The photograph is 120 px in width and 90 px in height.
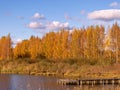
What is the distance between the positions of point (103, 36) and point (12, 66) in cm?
2931

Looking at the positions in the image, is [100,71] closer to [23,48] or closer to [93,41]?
[93,41]

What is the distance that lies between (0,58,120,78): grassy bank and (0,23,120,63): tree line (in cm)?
1137

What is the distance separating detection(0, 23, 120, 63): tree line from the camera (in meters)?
97.5

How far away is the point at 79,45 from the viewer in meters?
104

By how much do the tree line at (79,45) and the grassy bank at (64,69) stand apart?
448 inches

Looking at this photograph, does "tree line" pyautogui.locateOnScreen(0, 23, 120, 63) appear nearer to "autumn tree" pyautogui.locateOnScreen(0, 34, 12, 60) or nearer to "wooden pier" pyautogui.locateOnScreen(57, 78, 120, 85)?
"autumn tree" pyautogui.locateOnScreen(0, 34, 12, 60)

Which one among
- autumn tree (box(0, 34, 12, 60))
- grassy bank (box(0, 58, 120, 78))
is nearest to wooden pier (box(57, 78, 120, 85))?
grassy bank (box(0, 58, 120, 78))

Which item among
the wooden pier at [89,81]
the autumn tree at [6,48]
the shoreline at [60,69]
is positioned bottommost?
the wooden pier at [89,81]

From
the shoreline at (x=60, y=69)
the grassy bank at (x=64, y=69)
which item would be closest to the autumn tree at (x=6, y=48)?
the grassy bank at (x=64, y=69)

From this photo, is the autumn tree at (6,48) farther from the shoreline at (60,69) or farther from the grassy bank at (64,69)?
the shoreline at (60,69)

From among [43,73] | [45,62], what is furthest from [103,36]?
[43,73]

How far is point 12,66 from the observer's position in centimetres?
8862

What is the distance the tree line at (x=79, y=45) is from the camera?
97.5 m

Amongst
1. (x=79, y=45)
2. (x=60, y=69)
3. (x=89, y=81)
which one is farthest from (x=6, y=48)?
(x=89, y=81)
